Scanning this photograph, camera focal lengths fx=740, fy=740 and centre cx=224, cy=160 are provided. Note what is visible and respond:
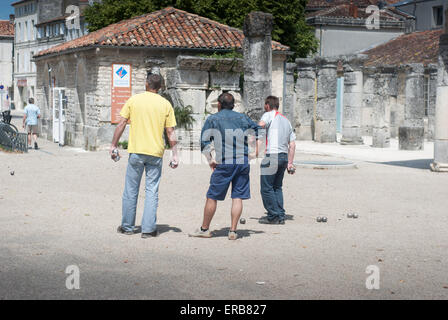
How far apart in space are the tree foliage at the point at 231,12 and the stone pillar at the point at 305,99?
4684 millimetres

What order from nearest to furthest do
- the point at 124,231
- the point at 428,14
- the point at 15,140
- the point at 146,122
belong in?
1. the point at 146,122
2. the point at 124,231
3. the point at 15,140
4. the point at 428,14

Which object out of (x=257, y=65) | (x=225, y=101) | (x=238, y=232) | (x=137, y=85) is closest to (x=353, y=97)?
(x=137, y=85)

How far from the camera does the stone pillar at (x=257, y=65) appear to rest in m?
20.2

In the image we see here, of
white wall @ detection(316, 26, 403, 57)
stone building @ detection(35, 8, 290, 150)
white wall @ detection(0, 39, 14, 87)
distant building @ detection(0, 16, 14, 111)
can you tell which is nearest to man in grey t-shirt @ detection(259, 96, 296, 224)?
stone building @ detection(35, 8, 290, 150)

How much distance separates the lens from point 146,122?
8.60 m

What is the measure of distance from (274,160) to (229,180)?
1466 mm

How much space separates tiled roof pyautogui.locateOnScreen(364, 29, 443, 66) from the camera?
113 feet

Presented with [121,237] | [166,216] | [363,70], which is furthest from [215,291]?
[363,70]

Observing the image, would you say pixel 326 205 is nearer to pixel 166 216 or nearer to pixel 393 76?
pixel 166 216

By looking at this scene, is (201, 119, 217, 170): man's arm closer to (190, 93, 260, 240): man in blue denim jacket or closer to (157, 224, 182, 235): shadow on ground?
(190, 93, 260, 240): man in blue denim jacket

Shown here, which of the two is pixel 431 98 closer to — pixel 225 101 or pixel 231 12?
pixel 231 12

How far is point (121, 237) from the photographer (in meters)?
8.57
